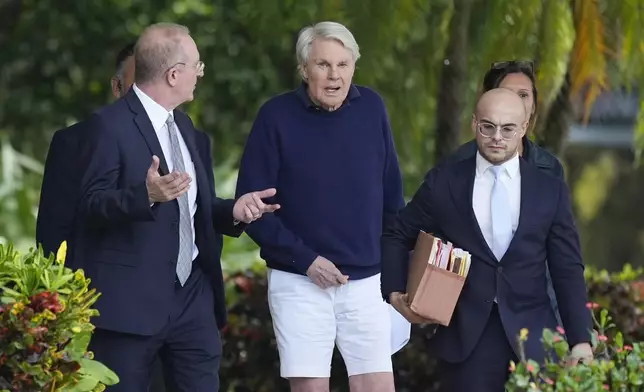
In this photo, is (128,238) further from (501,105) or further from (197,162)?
(501,105)

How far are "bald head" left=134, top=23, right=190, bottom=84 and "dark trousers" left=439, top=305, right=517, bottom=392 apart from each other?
58.4 inches

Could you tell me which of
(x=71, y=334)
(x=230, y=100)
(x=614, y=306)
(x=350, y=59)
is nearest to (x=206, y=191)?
(x=350, y=59)

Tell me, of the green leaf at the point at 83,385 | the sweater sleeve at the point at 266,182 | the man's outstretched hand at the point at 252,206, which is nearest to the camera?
the green leaf at the point at 83,385

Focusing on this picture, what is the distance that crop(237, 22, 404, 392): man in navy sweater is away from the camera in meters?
5.86

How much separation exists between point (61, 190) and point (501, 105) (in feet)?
5.62

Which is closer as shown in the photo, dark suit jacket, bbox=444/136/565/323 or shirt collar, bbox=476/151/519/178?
shirt collar, bbox=476/151/519/178

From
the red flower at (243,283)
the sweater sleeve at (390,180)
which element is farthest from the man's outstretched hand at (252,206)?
the red flower at (243,283)

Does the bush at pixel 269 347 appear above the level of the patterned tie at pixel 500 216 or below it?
below

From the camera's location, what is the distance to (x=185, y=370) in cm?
562

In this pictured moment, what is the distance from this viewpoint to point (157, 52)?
5477 millimetres

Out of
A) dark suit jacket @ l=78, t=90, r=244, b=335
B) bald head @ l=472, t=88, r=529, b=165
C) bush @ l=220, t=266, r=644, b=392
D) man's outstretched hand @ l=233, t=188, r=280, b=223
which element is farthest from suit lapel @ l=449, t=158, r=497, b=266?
bush @ l=220, t=266, r=644, b=392

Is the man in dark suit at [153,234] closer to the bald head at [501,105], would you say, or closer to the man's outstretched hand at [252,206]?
the man's outstretched hand at [252,206]

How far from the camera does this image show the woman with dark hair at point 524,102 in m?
5.56

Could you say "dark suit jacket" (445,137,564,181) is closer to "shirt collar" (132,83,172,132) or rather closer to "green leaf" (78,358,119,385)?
"shirt collar" (132,83,172,132)
